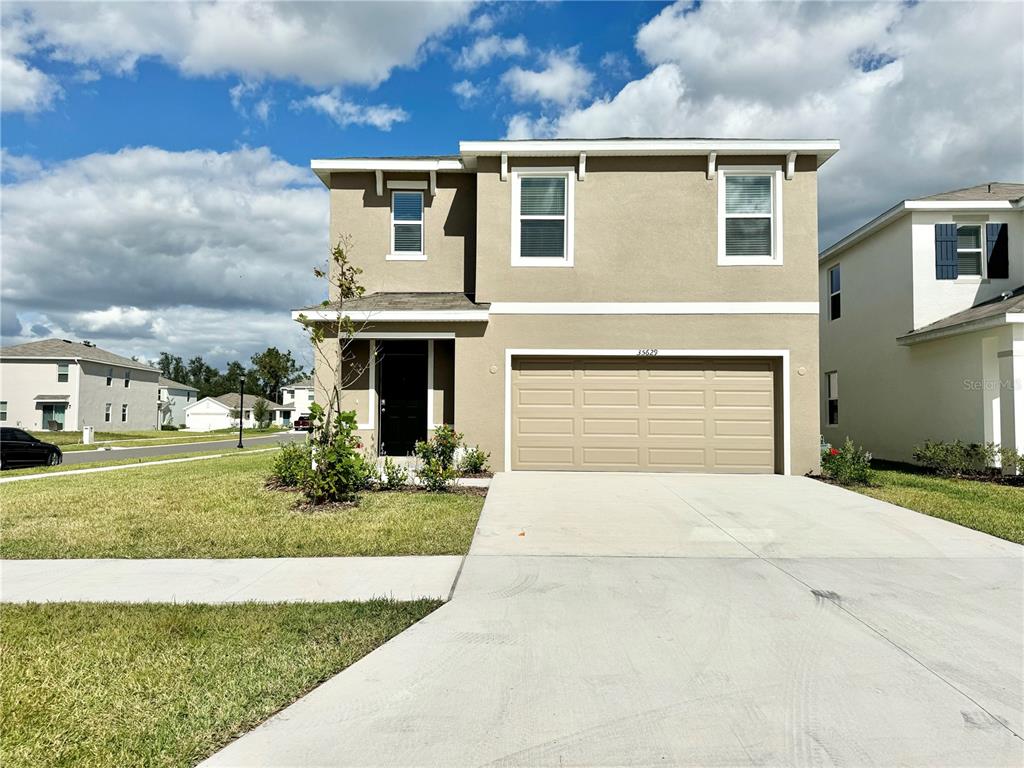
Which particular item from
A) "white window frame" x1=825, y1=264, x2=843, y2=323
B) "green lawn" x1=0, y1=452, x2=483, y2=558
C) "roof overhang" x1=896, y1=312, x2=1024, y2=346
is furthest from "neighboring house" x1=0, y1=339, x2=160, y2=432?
"roof overhang" x1=896, y1=312, x2=1024, y2=346

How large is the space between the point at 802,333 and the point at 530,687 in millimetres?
10397

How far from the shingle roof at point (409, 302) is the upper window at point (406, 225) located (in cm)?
108

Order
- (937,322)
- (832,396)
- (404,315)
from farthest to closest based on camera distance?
(832,396) → (937,322) → (404,315)

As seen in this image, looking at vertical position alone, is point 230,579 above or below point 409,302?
below

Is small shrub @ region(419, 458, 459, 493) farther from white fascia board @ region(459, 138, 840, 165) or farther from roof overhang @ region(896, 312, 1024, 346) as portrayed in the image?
roof overhang @ region(896, 312, 1024, 346)

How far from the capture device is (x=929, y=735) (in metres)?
3.07

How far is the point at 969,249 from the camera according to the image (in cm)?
1480

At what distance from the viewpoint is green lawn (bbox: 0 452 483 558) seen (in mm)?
6539

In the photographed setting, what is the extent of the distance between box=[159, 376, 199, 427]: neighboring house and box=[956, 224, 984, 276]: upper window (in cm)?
6211

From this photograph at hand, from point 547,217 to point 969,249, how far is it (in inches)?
432

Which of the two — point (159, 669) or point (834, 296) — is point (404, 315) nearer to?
point (159, 669)

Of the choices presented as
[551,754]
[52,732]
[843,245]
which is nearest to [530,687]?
[551,754]

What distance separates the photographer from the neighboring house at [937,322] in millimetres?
12586

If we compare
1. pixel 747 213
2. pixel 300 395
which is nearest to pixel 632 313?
pixel 747 213
